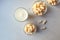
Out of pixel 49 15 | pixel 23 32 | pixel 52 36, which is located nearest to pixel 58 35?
pixel 52 36

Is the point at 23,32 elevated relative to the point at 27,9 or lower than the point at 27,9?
lower

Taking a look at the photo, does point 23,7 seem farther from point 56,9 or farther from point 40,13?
point 56,9

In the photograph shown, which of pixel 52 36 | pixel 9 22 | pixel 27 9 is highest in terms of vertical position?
pixel 27 9

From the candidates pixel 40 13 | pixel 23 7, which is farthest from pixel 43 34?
pixel 23 7

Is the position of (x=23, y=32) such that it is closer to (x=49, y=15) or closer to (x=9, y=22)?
(x=9, y=22)

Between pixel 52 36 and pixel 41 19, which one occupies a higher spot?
pixel 41 19
